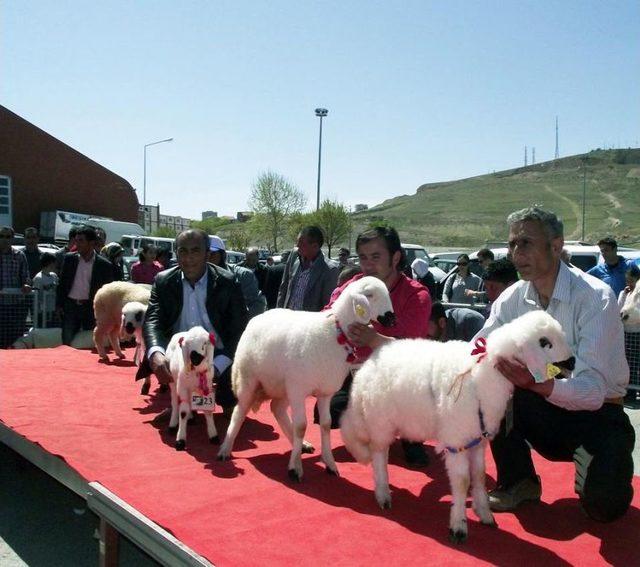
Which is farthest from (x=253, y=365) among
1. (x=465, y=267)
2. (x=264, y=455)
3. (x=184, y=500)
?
(x=465, y=267)

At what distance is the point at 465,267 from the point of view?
11.1 m

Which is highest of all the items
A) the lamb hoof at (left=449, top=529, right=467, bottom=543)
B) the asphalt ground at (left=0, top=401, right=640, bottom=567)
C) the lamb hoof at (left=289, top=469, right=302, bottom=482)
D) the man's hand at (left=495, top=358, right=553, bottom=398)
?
the man's hand at (left=495, top=358, right=553, bottom=398)

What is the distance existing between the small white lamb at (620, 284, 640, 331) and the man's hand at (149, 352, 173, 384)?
568 centimetres

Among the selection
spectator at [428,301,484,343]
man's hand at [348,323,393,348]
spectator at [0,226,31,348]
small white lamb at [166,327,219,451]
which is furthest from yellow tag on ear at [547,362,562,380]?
spectator at [0,226,31,348]

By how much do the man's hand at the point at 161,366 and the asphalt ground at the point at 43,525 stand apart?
43.0 inches

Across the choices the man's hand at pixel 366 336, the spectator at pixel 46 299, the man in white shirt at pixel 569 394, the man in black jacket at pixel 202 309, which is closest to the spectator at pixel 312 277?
the man in black jacket at pixel 202 309

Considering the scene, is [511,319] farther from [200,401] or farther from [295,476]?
[200,401]

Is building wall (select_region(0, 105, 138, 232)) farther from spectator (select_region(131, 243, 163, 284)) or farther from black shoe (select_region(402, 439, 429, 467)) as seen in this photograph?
black shoe (select_region(402, 439, 429, 467))

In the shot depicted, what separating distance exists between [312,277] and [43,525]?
353 centimetres

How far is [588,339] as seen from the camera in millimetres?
3391

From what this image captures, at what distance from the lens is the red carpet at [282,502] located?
2953 millimetres

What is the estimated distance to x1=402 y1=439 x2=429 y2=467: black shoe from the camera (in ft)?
15.0

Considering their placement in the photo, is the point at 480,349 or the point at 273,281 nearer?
the point at 480,349

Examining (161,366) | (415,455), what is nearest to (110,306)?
(161,366)
